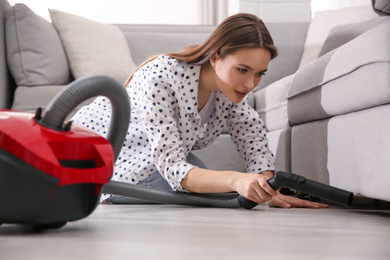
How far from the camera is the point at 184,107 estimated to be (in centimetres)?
142

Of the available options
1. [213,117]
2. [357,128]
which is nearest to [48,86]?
[213,117]

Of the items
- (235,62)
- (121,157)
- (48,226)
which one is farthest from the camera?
(121,157)

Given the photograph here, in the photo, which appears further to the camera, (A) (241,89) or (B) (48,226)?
(A) (241,89)

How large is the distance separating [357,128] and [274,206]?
1.13 ft

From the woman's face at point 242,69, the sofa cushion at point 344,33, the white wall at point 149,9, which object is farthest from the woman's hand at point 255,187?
the white wall at point 149,9

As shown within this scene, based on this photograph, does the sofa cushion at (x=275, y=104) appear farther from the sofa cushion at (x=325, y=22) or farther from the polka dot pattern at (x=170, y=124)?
the sofa cushion at (x=325, y=22)

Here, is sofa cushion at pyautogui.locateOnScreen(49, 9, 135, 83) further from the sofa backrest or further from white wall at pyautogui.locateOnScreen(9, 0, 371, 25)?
white wall at pyautogui.locateOnScreen(9, 0, 371, 25)

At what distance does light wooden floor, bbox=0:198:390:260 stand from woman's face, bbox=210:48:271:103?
1.18 ft

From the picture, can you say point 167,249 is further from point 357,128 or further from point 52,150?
point 357,128

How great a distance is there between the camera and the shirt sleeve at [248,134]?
1538 millimetres

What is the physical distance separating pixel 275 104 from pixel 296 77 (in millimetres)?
274

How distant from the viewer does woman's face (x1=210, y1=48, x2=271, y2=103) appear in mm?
1315

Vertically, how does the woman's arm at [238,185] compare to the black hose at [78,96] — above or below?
below

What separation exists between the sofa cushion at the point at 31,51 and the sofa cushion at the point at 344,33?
1236 millimetres
